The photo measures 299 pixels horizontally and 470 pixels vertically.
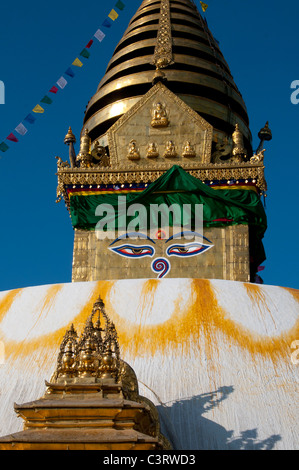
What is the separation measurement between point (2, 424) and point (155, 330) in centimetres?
204

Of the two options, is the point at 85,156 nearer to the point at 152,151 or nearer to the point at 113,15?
the point at 152,151

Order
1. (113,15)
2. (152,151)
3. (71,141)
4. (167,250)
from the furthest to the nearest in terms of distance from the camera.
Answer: (113,15) → (71,141) → (152,151) → (167,250)

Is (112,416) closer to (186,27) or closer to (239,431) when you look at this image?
(239,431)

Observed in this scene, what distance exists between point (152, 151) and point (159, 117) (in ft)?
2.90

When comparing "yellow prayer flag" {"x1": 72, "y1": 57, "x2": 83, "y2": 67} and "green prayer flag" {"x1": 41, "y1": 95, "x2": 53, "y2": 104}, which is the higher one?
"yellow prayer flag" {"x1": 72, "y1": 57, "x2": 83, "y2": 67}

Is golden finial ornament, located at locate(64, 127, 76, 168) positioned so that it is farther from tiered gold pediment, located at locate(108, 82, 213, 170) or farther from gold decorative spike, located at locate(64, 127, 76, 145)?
tiered gold pediment, located at locate(108, 82, 213, 170)

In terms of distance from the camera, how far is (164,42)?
14883 mm

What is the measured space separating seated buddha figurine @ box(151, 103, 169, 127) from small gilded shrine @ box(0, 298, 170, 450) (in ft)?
27.5

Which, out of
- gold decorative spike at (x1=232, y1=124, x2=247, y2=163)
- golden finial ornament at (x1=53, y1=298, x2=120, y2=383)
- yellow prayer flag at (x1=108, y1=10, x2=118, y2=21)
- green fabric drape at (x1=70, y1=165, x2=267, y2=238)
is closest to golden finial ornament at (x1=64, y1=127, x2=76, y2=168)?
green fabric drape at (x1=70, y1=165, x2=267, y2=238)

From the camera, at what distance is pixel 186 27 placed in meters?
15.9

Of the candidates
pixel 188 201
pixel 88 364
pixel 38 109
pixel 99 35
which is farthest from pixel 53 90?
pixel 88 364

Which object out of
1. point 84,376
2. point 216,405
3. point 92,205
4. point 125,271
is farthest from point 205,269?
point 84,376

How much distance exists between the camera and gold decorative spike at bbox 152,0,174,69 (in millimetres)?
13891

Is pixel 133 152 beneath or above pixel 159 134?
beneath
